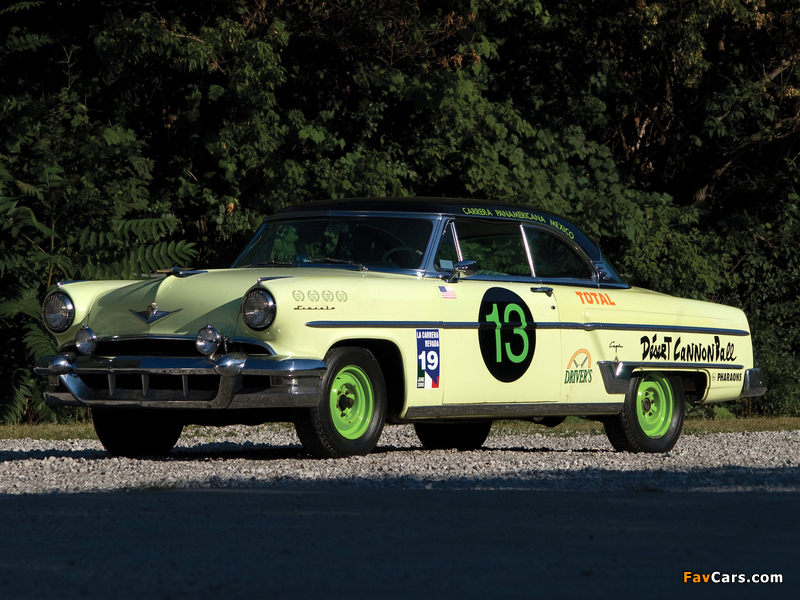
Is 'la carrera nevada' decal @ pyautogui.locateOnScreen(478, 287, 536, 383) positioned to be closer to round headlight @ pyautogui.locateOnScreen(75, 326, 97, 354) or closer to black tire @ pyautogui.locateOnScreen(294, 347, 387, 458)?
black tire @ pyautogui.locateOnScreen(294, 347, 387, 458)

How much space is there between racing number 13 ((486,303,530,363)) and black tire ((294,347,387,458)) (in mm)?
986

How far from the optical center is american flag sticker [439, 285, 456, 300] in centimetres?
830

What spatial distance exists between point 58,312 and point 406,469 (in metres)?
2.56

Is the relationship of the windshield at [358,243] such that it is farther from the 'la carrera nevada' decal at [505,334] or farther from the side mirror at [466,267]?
the 'la carrera nevada' decal at [505,334]

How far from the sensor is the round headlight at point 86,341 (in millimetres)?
7977

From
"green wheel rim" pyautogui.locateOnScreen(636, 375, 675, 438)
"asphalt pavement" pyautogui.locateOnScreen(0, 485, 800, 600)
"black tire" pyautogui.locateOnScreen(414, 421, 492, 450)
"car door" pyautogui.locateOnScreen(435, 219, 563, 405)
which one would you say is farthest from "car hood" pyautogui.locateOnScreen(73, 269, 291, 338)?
"green wheel rim" pyautogui.locateOnScreen(636, 375, 675, 438)

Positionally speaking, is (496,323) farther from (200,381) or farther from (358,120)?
(358,120)

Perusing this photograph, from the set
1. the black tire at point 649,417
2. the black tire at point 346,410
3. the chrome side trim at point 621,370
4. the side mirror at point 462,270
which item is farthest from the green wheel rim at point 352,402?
the black tire at point 649,417

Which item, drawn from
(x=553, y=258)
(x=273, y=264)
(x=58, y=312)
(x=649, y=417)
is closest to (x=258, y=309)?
(x=273, y=264)

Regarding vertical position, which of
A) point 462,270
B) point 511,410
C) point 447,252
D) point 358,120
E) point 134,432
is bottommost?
point 134,432

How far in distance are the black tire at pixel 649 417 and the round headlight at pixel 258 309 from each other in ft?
10.8

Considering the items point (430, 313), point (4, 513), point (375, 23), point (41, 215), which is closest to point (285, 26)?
point (375, 23)

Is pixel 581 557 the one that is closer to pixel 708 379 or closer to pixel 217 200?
pixel 708 379

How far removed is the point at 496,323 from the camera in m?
8.55
